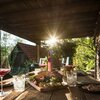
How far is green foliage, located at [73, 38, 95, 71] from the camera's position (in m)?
10.5

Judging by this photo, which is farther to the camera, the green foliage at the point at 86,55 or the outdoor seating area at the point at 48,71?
the green foliage at the point at 86,55

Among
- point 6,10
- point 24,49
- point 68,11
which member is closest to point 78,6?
point 68,11

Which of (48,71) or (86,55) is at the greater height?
(86,55)

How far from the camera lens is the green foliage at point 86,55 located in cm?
1048

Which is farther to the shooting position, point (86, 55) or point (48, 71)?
point (86, 55)

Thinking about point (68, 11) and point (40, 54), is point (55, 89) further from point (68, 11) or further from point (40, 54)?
point (40, 54)

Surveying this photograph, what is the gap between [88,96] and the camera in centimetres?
180

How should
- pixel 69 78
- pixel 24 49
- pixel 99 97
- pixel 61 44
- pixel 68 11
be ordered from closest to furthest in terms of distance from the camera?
pixel 99 97
pixel 69 78
pixel 68 11
pixel 24 49
pixel 61 44

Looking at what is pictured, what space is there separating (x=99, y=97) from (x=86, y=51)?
9.02 meters

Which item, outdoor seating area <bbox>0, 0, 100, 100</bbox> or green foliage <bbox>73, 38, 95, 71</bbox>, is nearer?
outdoor seating area <bbox>0, 0, 100, 100</bbox>

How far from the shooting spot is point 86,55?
10.7 metres

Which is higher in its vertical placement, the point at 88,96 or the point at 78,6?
the point at 78,6

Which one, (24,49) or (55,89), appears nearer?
(55,89)

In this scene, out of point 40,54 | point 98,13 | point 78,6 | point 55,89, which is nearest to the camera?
point 55,89
